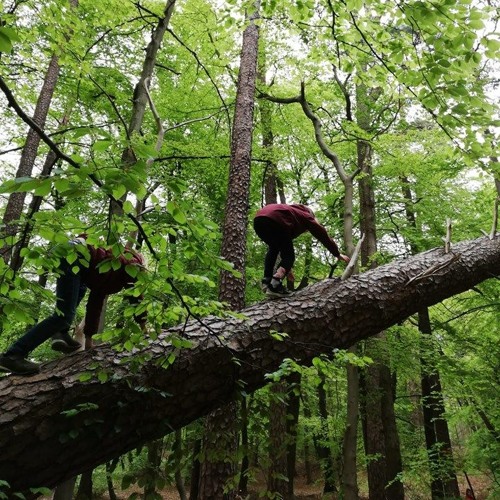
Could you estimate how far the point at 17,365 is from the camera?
2.54m

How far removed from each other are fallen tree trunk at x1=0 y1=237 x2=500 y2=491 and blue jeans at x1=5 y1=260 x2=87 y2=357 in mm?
215

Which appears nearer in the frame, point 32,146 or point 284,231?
point 284,231

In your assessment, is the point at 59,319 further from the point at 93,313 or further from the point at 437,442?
the point at 437,442

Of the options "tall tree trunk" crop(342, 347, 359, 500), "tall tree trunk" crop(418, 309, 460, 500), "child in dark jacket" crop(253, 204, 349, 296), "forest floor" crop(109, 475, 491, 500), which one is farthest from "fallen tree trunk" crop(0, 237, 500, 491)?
"forest floor" crop(109, 475, 491, 500)

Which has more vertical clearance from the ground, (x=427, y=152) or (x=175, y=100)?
(x=175, y=100)

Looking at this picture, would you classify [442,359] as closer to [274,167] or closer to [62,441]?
[274,167]

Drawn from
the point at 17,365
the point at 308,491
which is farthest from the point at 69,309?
the point at 308,491

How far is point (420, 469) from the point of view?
8805 mm

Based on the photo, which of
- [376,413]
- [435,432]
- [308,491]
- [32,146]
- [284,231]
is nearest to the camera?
[284,231]

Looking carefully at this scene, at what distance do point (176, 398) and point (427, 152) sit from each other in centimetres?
982

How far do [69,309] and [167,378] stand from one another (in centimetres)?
98

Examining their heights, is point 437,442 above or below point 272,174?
below

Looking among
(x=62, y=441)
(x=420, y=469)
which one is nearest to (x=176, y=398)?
(x=62, y=441)

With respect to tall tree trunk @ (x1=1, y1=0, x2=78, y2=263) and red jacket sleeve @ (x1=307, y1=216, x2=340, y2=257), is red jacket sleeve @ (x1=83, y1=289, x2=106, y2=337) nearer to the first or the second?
red jacket sleeve @ (x1=307, y1=216, x2=340, y2=257)
